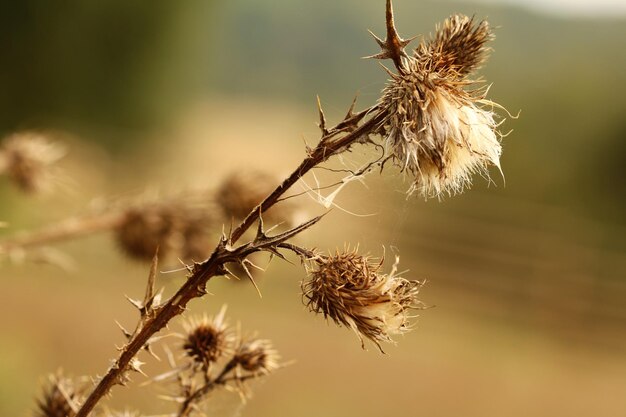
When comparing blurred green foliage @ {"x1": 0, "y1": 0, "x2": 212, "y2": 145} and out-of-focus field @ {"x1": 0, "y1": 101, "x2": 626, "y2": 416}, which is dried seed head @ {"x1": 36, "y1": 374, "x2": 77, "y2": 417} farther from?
blurred green foliage @ {"x1": 0, "y1": 0, "x2": 212, "y2": 145}

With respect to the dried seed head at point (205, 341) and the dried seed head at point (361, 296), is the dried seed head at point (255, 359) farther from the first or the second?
the dried seed head at point (361, 296)

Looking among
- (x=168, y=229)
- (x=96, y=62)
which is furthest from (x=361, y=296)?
(x=96, y=62)

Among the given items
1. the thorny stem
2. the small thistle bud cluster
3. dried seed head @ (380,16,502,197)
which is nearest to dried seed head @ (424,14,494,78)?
dried seed head @ (380,16,502,197)

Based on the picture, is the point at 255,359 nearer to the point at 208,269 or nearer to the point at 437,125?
the point at 208,269

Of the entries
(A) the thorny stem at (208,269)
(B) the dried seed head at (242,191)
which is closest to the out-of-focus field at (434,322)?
(B) the dried seed head at (242,191)

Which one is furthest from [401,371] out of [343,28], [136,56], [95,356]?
[343,28]

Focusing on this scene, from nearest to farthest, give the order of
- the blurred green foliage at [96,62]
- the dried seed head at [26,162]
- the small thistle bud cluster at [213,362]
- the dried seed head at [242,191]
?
the small thistle bud cluster at [213,362] → the dried seed head at [242,191] → the dried seed head at [26,162] → the blurred green foliage at [96,62]

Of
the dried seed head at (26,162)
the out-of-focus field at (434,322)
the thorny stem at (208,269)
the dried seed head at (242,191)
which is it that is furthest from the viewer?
the out-of-focus field at (434,322)
